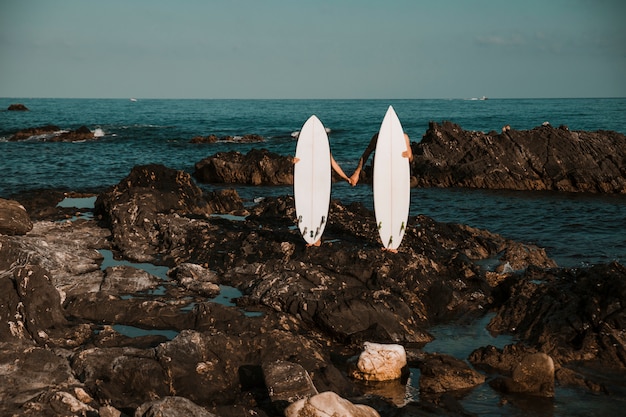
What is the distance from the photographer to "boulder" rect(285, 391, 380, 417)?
5980 mm

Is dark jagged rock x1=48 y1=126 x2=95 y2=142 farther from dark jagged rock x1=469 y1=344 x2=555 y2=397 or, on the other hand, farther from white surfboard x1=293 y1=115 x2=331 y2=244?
dark jagged rock x1=469 y1=344 x2=555 y2=397

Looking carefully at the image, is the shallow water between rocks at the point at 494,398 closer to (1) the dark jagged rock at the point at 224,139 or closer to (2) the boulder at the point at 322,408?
(2) the boulder at the point at 322,408

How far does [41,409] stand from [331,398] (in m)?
2.65

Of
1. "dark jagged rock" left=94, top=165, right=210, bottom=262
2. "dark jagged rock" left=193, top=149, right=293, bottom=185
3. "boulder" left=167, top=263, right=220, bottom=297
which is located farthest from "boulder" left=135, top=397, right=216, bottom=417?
"dark jagged rock" left=193, top=149, right=293, bottom=185

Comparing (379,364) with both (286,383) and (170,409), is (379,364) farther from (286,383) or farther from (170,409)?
(170,409)

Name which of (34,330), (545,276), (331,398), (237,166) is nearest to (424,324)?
(545,276)

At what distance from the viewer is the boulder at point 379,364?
25.7 feet

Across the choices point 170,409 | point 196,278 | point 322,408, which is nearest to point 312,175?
point 196,278

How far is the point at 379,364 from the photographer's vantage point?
309 inches

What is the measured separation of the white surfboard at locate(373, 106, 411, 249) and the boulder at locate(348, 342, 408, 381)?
3.65m

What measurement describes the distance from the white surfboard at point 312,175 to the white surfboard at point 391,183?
34.5 inches

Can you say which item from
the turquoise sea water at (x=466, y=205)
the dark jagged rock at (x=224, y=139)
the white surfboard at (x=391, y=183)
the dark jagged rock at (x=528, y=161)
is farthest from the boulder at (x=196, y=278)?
the dark jagged rock at (x=224, y=139)

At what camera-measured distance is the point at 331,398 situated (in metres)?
6.06

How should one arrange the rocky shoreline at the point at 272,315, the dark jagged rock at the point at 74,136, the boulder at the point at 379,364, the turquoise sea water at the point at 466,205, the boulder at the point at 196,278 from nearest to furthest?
1. the rocky shoreline at the point at 272,315
2. the turquoise sea water at the point at 466,205
3. the boulder at the point at 379,364
4. the boulder at the point at 196,278
5. the dark jagged rock at the point at 74,136
